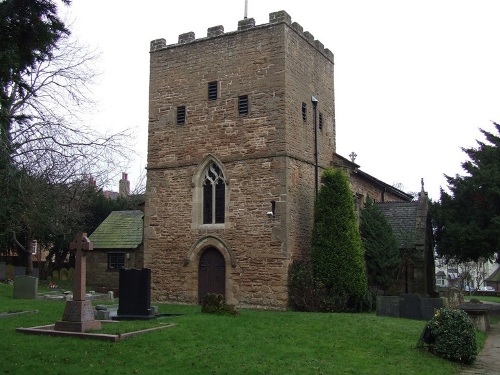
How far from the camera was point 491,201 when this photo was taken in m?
25.4

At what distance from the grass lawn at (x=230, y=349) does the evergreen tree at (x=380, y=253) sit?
284 inches

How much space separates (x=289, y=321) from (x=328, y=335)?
2339mm

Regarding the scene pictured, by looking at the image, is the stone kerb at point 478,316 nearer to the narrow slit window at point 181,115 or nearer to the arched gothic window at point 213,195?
the arched gothic window at point 213,195

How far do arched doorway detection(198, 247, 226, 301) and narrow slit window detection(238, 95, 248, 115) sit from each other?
564 cm

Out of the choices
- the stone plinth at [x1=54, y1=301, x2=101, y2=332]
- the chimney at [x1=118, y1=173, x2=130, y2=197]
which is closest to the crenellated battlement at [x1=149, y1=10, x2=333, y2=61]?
the stone plinth at [x1=54, y1=301, x2=101, y2=332]

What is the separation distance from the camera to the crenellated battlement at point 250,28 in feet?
72.2

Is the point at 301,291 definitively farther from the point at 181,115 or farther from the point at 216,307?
the point at 181,115

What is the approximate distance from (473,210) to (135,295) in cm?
1729

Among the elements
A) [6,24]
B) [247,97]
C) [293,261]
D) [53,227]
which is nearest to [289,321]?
[293,261]

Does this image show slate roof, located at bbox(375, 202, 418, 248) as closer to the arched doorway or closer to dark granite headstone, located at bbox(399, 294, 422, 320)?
dark granite headstone, located at bbox(399, 294, 422, 320)

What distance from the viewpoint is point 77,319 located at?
527 inches

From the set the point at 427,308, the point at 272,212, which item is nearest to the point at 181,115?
the point at 272,212

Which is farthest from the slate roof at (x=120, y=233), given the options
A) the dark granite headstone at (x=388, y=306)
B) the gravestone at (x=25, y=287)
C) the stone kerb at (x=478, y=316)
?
the stone kerb at (x=478, y=316)

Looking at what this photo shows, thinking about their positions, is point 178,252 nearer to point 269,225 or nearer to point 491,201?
point 269,225
